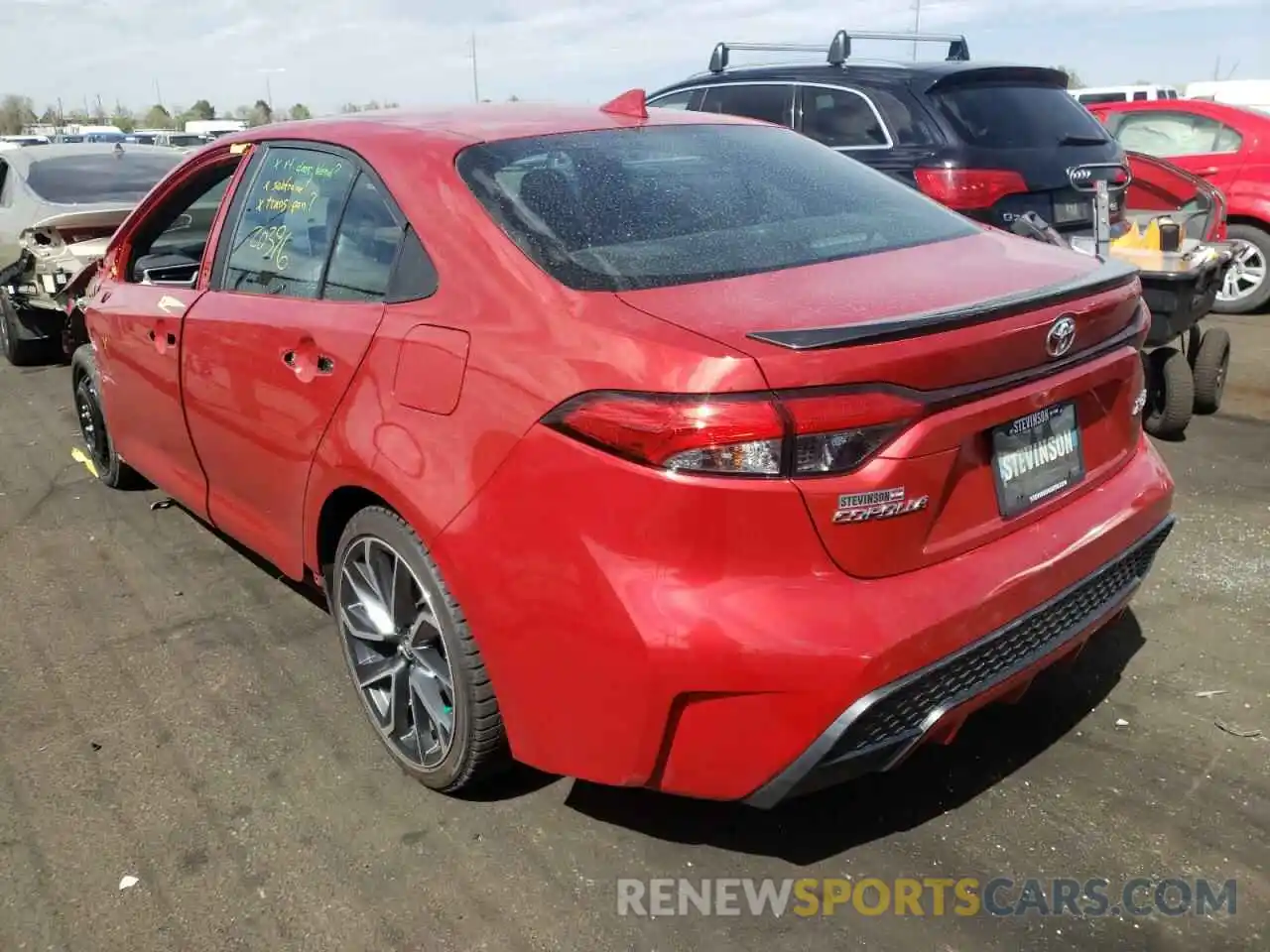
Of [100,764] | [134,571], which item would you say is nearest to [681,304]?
[100,764]

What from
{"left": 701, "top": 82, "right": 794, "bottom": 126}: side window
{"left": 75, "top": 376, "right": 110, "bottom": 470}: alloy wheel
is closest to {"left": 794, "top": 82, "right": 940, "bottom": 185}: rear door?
{"left": 701, "top": 82, "right": 794, "bottom": 126}: side window

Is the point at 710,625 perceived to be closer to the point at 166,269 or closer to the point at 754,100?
the point at 166,269

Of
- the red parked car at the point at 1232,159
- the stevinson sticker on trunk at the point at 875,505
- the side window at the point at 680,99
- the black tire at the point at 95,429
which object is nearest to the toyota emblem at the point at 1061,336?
the stevinson sticker on trunk at the point at 875,505

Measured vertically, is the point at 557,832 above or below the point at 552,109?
below

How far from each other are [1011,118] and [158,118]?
9380 cm

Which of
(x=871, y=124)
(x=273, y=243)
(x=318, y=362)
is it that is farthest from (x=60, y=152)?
(x=318, y=362)

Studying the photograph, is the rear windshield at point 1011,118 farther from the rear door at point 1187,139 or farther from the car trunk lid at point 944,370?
the car trunk lid at point 944,370

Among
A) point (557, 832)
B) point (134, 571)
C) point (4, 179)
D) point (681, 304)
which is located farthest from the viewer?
point (4, 179)

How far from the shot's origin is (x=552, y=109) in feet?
10.7

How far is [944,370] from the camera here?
6.78 feet

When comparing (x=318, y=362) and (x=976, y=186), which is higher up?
(x=976, y=186)

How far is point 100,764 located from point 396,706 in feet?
2.85

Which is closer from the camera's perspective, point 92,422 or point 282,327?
point 282,327

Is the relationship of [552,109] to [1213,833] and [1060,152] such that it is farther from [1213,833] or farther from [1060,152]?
[1060,152]
